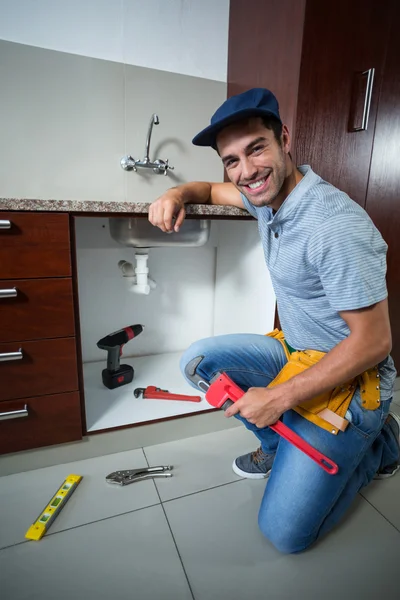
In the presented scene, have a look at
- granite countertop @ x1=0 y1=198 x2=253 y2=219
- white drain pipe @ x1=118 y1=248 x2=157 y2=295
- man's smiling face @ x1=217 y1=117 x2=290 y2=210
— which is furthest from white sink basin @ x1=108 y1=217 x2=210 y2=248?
man's smiling face @ x1=217 y1=117 x2=290 y2=210

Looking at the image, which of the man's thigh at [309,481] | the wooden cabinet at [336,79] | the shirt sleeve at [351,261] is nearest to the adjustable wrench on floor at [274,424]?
the man's thigh at [309,481]

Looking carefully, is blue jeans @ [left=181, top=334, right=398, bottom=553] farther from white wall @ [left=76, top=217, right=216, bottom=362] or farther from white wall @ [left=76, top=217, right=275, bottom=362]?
white wall @ [left=76, top=217, right=216, bottom=362]

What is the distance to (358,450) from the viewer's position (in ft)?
2.58

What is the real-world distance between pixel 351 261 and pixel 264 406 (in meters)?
0.35

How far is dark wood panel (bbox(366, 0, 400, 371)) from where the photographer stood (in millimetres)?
1216

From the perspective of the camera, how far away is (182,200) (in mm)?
926

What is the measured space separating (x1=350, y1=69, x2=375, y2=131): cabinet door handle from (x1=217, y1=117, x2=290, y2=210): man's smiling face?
60 centimetres

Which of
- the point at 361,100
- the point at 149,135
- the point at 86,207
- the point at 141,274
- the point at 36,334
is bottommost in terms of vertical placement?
the point at 36,334

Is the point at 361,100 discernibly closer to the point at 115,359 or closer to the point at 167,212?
the point at 167,212

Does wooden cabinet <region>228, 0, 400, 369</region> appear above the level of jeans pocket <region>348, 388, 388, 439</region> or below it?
above

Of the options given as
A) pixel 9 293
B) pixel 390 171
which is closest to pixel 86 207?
pixel 9 293

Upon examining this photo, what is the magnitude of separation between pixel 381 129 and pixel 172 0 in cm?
98

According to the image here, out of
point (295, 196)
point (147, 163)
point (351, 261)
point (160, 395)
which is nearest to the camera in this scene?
point (351, 261)

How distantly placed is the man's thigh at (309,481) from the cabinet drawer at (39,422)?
60 centimetres
